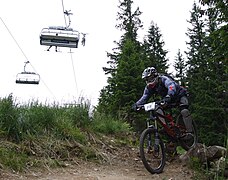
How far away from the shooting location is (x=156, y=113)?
5.44 m

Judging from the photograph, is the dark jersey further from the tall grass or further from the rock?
the tall grass

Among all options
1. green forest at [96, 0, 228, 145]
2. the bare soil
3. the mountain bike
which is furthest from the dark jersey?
green forest at [96, 0, 228, 145]

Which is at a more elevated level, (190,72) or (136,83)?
(190,72)

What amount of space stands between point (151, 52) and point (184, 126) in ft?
85.9

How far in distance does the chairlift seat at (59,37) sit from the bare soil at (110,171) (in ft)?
22.1

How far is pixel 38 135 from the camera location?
221 inches

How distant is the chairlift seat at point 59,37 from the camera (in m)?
12.1

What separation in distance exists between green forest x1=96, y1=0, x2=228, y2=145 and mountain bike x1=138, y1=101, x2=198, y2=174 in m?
4.30

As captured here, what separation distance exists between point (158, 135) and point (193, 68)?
80.4ft

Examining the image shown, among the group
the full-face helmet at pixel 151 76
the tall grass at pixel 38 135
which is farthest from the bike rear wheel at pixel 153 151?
the tall grass at pixel 38 135

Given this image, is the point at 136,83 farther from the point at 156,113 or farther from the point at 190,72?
the point at 156,113

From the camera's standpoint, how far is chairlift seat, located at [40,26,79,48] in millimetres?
12055

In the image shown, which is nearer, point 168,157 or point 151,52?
point 168,157

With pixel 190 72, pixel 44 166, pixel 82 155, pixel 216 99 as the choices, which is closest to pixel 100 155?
pixel 82 155
